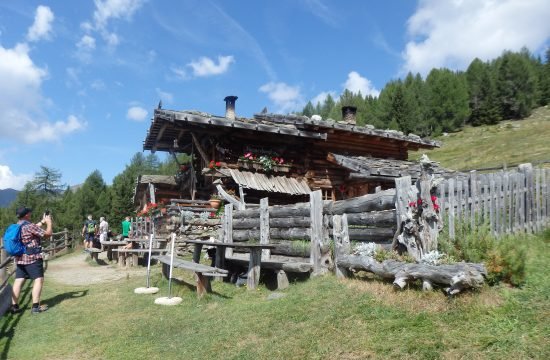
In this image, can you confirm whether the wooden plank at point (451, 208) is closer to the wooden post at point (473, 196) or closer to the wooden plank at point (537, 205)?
the wooden post at point (473, 196)

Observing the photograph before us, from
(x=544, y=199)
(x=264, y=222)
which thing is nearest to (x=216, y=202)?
(x=264, y=222)

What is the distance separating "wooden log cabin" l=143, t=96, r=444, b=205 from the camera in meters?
14.3

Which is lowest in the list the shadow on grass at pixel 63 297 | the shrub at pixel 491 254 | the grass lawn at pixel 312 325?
the shadow on grass at pixel 63 297

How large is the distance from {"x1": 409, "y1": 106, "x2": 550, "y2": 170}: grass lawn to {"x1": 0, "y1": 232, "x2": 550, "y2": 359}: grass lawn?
2646 centimetres

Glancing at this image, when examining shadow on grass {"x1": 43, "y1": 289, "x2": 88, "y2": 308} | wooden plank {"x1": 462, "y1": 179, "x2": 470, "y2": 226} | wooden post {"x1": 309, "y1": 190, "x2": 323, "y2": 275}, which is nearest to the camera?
wooden plank {"x1": 462, "y1": 179, "x2": 470, "y2": 226}

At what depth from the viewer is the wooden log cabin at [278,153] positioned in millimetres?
14317

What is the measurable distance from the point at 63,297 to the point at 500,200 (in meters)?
10.0

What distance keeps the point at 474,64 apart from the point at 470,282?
86489 mm

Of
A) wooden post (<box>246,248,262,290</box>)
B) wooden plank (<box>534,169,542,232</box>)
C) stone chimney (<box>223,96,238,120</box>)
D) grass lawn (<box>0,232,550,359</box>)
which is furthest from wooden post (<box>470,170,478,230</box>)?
stone chimney (<box>223,96,238,120</box>)

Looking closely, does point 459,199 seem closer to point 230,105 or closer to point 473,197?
point 473,197

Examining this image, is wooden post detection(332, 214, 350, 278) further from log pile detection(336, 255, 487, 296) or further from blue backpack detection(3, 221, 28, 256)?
blue backpack detection(3, 221, 28, 256)

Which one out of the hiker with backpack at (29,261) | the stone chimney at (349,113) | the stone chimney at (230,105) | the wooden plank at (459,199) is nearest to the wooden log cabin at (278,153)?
the stone chimney at (230,105)

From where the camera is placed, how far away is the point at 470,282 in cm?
466

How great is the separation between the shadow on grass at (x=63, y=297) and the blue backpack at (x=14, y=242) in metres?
1.60
